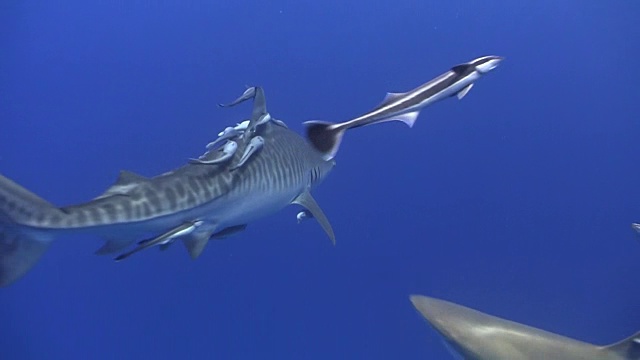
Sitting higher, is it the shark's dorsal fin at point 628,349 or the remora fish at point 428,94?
the remora fish at point 428,94

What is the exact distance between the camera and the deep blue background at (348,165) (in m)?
6.22

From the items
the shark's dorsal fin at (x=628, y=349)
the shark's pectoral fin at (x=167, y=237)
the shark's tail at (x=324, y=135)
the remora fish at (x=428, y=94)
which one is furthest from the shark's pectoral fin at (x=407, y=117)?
the shark's dorsal fin at (x=628, y=349)

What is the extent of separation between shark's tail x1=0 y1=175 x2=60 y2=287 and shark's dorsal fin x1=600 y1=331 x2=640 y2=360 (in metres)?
2.19

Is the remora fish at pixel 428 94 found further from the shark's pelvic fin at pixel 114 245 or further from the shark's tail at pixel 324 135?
the shark's pelvic fin at pixel 114 245

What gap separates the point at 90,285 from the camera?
267 inches

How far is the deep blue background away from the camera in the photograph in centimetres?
622

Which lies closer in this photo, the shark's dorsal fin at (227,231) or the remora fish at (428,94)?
the remora fish at (428,94)

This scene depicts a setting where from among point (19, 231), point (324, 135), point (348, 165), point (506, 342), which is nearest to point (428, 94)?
point (324, 135)

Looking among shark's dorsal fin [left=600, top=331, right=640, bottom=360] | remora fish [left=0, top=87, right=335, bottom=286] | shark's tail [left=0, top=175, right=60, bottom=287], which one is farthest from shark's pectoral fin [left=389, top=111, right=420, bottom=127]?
shark's tail [left=0, top=175, right=60, bottom=287]

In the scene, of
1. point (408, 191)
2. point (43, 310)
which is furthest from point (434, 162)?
point (43, 310)

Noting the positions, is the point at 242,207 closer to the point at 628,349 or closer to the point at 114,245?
the point at 114,245

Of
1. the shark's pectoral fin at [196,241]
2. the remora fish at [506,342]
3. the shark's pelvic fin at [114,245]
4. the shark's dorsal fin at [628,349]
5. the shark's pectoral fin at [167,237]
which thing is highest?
the shark's pelvic fin at [114,245]

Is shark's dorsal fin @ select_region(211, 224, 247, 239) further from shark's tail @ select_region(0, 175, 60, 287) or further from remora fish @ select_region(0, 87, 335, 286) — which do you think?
shark's tail @ select_region(0, 175, 60, 287)

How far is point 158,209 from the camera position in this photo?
107 inches
